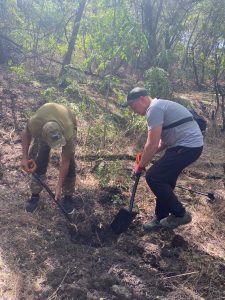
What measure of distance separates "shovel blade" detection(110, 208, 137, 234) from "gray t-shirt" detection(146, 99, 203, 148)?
86 centimetres

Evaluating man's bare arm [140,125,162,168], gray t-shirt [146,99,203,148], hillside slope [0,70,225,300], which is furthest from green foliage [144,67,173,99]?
man's bare arm [140,125,162,168]

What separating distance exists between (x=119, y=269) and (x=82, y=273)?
1.17 feet

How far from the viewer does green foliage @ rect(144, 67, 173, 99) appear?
6.35m

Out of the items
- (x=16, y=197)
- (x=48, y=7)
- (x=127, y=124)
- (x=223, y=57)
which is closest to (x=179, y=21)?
(x=223, y=57)

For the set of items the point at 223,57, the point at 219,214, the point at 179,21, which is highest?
the point at 179,21

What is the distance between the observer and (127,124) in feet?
19.9

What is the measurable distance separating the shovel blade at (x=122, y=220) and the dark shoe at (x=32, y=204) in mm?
923

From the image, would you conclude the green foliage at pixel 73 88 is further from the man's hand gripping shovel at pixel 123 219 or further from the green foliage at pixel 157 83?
the man's hand gripping shovel at pixel 123 219

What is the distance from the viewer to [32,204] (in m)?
3.81

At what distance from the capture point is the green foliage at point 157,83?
635 centimetres

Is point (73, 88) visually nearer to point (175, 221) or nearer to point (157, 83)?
point (157, 83)

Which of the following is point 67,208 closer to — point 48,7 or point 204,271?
point 204,271

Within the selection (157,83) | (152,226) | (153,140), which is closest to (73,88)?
(157,83)

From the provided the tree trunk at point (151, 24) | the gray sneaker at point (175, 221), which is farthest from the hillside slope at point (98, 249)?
the tree trunk at point (151, 24)
